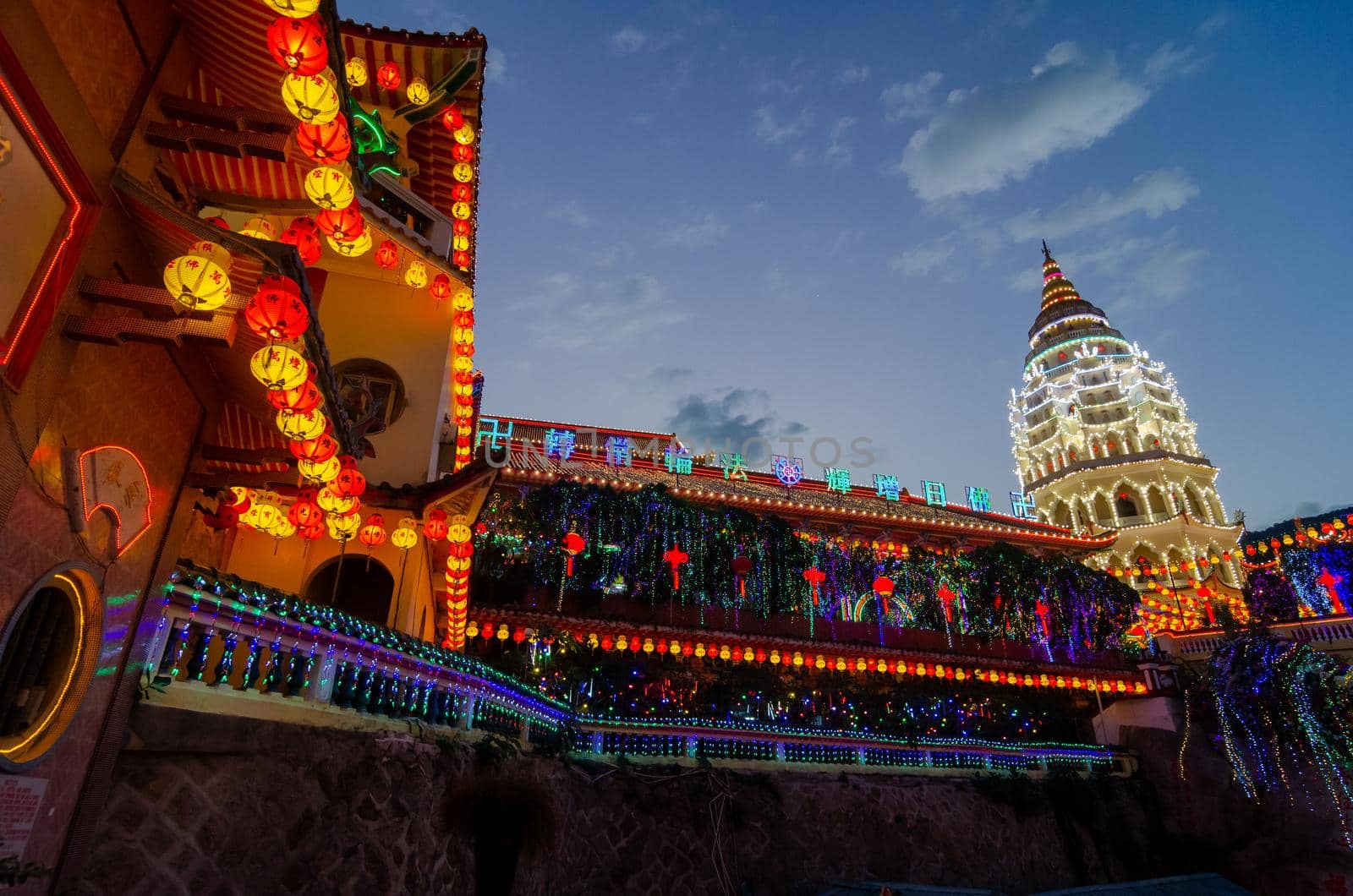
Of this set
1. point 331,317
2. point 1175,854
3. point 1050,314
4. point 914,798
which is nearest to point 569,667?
point 914,798

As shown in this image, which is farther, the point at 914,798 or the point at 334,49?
the point at 914,798

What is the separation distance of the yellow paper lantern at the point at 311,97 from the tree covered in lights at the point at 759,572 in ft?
41.0

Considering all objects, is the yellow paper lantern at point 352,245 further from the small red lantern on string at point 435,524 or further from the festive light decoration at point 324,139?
the small red lantern on string at point 435,524

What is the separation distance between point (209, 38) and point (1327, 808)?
2426 cm

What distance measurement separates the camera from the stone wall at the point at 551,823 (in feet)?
15.5

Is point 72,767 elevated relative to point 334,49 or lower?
lower

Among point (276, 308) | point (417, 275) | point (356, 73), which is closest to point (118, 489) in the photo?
point (276, 308)

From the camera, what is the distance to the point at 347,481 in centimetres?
829

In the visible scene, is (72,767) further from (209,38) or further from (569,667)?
(569,667)

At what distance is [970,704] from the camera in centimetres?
2041

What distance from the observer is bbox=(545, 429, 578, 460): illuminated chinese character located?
21.8m

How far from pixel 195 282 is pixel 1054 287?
177ft

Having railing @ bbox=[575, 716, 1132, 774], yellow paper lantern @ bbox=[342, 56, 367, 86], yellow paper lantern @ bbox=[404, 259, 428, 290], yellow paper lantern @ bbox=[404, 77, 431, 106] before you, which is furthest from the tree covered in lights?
yellow paper lantern @ bbox=[342, 56, 367, 86]

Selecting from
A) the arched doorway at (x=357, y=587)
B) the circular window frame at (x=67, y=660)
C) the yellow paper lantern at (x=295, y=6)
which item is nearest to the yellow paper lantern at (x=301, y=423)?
the circular window frame at (x=67, y=660)
